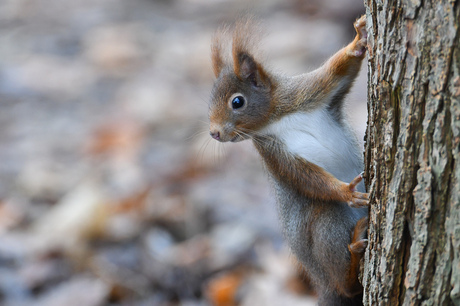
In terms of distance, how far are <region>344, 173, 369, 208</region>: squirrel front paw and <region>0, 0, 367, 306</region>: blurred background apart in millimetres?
565

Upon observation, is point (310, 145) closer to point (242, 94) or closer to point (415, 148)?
point (242, 94)

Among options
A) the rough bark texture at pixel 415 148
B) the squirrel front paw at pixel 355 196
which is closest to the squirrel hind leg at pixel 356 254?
the squirrel front paw at pixel 355 196

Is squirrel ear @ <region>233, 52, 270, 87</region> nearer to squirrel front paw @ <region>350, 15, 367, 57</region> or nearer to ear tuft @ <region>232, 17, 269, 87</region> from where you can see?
ear tuft @ <region>232, 17, 269, 87</region>

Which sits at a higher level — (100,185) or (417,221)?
(100,185)

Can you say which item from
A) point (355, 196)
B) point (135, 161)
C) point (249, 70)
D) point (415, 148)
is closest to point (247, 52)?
point (249, 70)

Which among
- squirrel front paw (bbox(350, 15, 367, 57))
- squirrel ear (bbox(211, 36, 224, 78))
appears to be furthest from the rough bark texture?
squirrel ear (bbox(211, 36, 224, 78))

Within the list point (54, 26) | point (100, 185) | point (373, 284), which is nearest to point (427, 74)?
point (373, 284)

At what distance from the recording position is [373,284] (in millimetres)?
1966

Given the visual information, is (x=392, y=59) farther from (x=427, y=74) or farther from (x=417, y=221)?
(x=417, y=221)

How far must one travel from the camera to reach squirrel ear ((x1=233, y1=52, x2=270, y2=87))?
102 inches

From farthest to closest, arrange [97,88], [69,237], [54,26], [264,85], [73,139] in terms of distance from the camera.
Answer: [54,26] → [97,88] → [73,139] → [69,237] → [264,85]

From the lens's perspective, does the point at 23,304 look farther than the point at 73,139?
No

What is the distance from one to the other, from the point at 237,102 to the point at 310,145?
42cm

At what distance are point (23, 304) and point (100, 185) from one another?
156 centimetres
